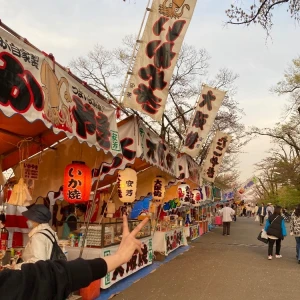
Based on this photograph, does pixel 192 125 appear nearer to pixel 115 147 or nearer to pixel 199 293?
pixel 199 293

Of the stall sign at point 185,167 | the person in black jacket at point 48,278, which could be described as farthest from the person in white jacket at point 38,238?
the stall sign at point 185,167

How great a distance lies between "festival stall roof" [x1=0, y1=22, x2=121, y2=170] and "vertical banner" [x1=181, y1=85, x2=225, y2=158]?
29.9ft

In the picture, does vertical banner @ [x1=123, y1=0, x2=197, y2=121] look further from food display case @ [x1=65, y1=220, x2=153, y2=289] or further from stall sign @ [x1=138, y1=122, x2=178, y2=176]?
food display case @ [x1=65, y1=220, x2=153, y2=289]

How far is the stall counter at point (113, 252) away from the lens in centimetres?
811

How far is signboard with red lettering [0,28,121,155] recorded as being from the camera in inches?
148

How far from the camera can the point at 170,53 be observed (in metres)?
8.66

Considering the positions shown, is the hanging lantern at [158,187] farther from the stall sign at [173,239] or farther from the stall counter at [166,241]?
the stall sign at [173,239]

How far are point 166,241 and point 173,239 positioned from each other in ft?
5.07

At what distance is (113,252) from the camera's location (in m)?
8.41

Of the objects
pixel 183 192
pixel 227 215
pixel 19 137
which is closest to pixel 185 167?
pixel 183 192

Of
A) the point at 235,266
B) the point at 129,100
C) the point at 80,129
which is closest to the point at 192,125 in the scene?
the point at 235,266

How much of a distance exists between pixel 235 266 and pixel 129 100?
280 inches

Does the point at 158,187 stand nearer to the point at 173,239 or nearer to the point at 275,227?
the point at 173,239

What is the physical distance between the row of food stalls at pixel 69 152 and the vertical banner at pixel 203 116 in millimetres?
1990
